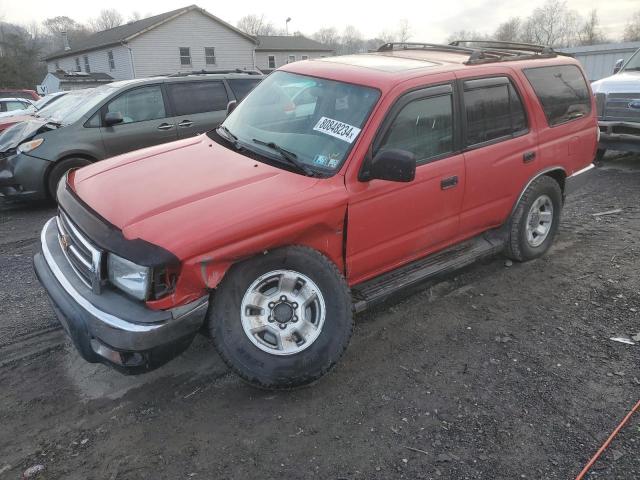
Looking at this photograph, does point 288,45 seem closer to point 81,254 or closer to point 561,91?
point 561,91

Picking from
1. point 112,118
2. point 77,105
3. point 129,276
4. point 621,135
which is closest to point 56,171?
point 112,118

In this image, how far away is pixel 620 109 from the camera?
798cm

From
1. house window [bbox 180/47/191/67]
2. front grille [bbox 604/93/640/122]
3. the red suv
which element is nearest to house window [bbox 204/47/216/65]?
house window [bbox 180/47/191/67]

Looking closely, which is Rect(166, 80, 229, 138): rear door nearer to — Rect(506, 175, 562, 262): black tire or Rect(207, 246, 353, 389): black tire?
Rect(506, 175, 562, 262): black tire

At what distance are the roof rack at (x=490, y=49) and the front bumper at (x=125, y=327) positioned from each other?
9.83 ft

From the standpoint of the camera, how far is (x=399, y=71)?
362cm

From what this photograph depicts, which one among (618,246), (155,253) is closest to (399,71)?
(155,253)

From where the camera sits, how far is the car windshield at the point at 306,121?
3299 millimetres

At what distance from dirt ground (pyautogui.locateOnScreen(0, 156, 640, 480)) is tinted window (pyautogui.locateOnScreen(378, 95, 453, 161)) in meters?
1.33

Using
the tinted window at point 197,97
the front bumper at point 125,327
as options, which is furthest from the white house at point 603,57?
the front bumper at point 125,327

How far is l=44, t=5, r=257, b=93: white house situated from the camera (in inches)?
1251

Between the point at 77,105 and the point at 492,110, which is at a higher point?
the point at 492,110

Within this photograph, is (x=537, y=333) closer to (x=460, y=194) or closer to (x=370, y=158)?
(x=460, y=194)

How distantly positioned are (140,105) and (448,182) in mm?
5307
